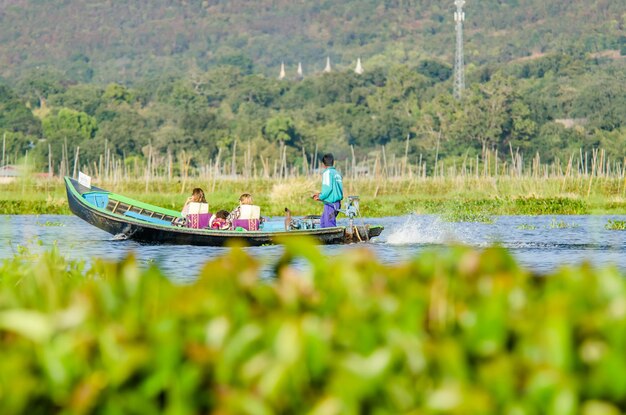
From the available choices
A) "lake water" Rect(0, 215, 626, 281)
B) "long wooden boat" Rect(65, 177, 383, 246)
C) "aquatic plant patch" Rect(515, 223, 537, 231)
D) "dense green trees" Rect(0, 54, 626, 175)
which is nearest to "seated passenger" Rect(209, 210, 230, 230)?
"long wooden boat" Rect(65, 177, 383, 246)

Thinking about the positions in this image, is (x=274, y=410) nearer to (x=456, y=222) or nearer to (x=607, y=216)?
(x=456, y=222)

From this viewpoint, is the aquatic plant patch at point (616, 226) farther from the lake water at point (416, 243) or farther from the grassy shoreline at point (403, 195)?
the grassy shoreline at point (403, 195)

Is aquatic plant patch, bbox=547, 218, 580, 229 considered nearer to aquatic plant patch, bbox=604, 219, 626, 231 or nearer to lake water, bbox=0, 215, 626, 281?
lake water, bbox=0, 215, 626, 281

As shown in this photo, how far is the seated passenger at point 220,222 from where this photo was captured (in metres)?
18.1

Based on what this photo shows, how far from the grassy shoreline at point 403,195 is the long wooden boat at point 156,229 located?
886 centimetres

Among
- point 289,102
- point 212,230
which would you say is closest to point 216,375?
point 212,230

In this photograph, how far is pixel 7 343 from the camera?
3.54m

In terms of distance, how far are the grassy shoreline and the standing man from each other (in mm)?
11662

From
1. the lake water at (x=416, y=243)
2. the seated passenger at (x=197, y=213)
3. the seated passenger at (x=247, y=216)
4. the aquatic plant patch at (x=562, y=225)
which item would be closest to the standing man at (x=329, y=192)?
the lake water at (x=416, y=243)

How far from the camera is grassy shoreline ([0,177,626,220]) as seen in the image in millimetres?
32906

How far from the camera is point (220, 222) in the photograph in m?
18.2

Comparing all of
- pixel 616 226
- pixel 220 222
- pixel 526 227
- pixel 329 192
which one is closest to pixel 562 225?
pixel 526 227

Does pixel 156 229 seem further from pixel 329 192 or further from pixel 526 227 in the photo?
pixel 526 227

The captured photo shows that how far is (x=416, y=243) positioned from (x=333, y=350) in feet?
56.0
